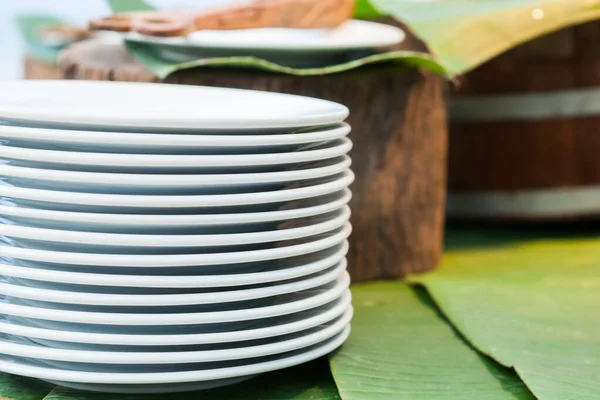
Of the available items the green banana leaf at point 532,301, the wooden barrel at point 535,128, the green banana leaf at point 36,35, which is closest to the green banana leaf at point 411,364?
the green banana leaf at point 532,301

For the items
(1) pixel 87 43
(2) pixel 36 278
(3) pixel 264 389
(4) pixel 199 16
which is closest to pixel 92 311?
(2) pixel 36 278

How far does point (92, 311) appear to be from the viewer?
543mm

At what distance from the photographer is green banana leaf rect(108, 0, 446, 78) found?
81 centimetres

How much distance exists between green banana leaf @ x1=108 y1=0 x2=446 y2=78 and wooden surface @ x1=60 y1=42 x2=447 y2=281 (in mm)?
15

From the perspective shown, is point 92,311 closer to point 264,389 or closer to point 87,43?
point 264,389

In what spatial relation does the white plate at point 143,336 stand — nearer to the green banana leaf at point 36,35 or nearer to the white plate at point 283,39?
the white plate at point 283,39

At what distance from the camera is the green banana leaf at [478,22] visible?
900 mm

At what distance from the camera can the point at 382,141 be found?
0.92 meters

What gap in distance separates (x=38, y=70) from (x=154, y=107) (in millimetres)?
865

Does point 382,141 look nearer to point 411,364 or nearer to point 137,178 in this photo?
point 411,364

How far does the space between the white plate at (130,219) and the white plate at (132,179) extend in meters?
0.02

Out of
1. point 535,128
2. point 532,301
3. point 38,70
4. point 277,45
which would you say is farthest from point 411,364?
point 38,70

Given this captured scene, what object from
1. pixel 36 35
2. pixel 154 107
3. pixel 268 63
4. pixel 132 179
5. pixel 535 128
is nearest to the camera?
pixel 132 179

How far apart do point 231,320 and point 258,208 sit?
88 millimetres
